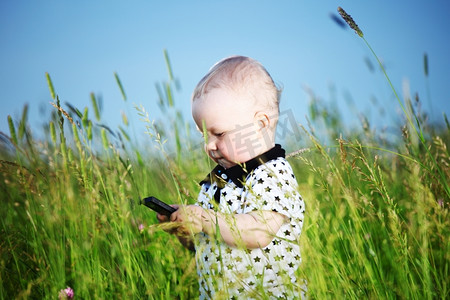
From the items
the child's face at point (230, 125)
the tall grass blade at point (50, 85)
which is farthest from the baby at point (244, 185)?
the tall grass blade at point (50, 85)

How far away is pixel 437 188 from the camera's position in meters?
1.72

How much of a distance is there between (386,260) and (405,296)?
83 cm

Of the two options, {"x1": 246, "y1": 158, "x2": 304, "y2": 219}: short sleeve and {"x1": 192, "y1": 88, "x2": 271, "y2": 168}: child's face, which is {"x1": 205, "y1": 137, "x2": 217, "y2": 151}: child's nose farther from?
{"x1": 246, "y1": 158, "x2": 304, "y2": 219}: short sleeve

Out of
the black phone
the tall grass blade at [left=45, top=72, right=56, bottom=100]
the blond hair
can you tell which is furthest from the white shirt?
the tall grass blade at [left=45, top=72, right=56, bottom=100]

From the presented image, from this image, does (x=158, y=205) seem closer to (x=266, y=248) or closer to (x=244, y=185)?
(x=244, y=185)

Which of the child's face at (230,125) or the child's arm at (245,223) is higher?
the child's face at (230,125)

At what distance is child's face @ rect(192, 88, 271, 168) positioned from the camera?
1.48m

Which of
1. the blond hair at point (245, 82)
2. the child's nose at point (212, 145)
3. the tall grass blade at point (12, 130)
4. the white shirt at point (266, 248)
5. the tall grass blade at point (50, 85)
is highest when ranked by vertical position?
the tall grass blade at point (50, 85)

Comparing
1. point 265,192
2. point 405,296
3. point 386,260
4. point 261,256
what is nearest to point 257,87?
point 265,192

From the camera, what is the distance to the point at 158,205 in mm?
1304

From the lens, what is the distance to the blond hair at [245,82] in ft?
5.02

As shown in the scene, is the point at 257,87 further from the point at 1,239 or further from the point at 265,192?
the point at 1,239

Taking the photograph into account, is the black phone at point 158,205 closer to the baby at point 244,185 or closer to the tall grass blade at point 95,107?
Answer: the baby at point 244,185

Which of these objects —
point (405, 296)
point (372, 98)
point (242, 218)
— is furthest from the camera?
point (372, 98)
